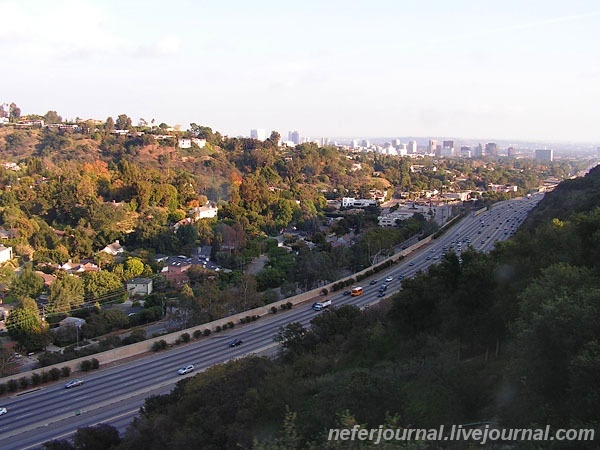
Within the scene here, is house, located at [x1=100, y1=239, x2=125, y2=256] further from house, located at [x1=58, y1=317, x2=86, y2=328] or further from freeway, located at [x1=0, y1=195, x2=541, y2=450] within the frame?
freeway, located at [x1=0, y1=195, x2=541, y2=450]

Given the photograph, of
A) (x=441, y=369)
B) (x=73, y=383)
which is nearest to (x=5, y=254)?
(x=73, y=383)

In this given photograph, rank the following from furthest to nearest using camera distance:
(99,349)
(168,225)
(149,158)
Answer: (149,158) → (168,225) → (99,349)

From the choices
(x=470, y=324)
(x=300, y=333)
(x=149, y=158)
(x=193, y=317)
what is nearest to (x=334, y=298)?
(x=193, y=317)

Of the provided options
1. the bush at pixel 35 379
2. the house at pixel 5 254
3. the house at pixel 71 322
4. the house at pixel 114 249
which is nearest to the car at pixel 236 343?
the bush at pixel 35 379

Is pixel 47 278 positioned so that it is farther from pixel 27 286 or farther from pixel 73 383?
pixel 73 383

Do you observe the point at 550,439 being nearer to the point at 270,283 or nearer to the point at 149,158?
the point at 270,283

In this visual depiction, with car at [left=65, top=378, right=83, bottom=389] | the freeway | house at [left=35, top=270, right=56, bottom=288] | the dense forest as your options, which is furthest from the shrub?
house at [left=35, top=270, right=56, bottom=288]
